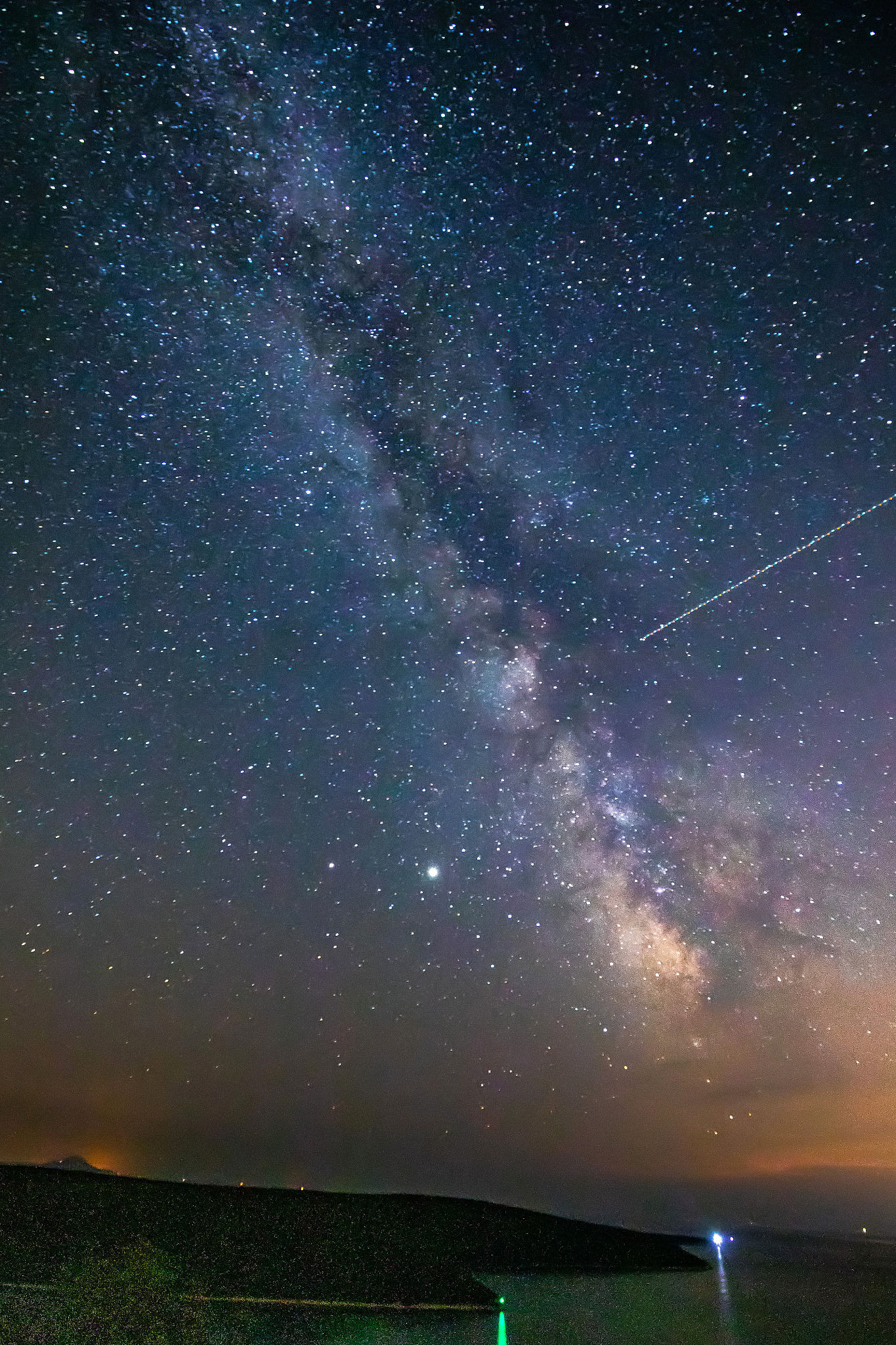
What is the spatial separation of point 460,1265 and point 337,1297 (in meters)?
25.2

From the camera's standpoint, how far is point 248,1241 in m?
43.1

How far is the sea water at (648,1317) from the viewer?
26672 millimetres

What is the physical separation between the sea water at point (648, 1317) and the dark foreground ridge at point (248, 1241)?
4504mm

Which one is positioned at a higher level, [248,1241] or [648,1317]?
[248,1241]

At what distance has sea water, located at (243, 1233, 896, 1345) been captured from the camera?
26.7 meters

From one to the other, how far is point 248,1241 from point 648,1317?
70.7 feet

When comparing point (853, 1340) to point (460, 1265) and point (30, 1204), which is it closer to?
point (460, 1265)

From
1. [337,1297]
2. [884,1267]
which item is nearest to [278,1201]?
[337,1297]

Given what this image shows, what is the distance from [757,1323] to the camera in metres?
39.0

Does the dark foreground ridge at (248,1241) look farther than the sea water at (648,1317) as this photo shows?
Yes

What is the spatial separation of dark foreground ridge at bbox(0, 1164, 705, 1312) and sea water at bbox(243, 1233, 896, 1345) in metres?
4.50

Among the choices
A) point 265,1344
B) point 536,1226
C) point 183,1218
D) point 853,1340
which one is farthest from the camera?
point 536,1226

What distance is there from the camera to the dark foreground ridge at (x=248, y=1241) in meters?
32.5

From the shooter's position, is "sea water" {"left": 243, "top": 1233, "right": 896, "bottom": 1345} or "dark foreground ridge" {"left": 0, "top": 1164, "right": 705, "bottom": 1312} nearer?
"sea water" {"left": 243, "top": 1233, "right": 896, "bottom": 1345}
